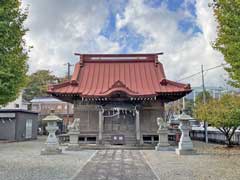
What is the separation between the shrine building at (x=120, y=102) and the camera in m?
18.0

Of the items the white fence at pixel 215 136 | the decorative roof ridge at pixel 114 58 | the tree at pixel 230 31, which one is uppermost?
the decorative roof ridge at pixel 114 58

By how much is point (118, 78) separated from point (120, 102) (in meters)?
2.59

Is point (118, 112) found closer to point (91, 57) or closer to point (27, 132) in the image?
point (91, 57)

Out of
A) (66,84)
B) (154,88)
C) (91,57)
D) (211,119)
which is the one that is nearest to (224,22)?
(211,119)

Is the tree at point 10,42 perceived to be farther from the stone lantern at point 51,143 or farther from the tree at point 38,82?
the tree at point 38,82

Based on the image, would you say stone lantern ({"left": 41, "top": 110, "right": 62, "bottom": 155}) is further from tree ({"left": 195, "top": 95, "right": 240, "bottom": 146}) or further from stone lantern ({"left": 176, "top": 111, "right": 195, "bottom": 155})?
tree ({"left": 195, "top": 95, "right": 240, "bottom": 146})

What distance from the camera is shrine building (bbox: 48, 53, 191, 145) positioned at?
17953mm

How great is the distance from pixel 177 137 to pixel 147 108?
2.79 meters

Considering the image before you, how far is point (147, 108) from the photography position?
19.1 m

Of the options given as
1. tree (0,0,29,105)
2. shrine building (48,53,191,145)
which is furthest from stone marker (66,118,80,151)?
tree (0,0,29,105)

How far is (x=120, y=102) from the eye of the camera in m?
18.8

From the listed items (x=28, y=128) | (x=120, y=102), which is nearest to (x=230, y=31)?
(x=120, y=102)

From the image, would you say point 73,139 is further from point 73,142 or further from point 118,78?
point 118,78

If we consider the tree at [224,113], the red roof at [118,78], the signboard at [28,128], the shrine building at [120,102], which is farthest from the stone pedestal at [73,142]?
the signboard at [28,128]
